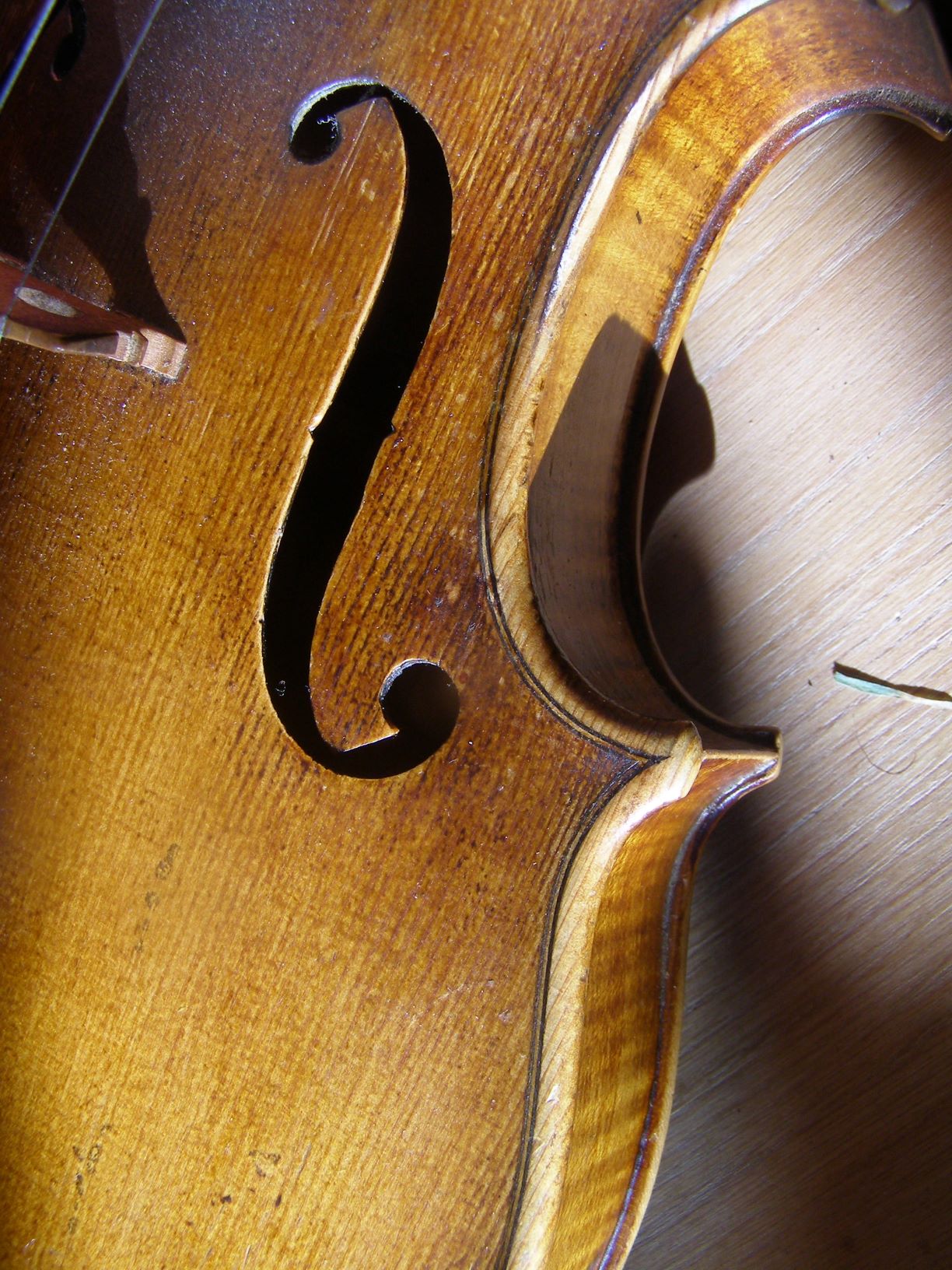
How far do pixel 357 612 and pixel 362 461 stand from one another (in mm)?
149

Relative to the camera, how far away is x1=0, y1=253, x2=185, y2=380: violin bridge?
2.56ft

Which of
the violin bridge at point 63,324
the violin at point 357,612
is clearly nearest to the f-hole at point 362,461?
the violin at point 357,612

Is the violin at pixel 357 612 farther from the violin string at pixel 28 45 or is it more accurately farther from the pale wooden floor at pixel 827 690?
the pale wooden floor at pixel 827 690

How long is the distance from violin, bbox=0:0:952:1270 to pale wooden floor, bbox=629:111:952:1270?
0.16 metres

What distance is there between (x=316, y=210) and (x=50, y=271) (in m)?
0.29

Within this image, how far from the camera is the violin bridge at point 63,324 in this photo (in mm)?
780

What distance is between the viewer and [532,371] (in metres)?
0.73

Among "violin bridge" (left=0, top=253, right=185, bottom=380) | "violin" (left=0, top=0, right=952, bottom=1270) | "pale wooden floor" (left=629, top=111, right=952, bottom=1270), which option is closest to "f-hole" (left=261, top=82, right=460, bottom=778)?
"violin" (left=0, top=0, right=952, bottom=1270)

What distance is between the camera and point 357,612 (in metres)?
0.78

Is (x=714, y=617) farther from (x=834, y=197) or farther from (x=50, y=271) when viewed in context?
(x=50, y=271)

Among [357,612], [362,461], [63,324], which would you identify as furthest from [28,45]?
[357,612]

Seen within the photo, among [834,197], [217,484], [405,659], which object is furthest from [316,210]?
[834,197]

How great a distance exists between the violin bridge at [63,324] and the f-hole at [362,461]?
18 centimetres

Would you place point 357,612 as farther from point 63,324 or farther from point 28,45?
point 28,45
